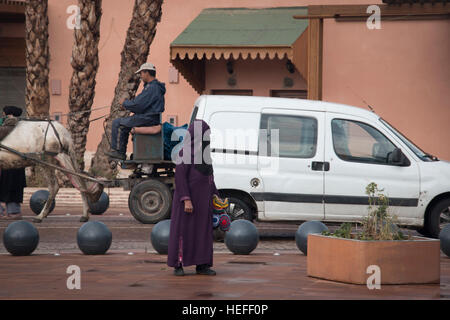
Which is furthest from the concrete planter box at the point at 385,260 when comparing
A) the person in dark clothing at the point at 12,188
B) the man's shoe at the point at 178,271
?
the person in dark clothing at the point at 12,188

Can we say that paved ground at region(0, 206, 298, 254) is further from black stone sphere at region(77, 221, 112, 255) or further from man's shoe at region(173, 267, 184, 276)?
man's shoe at region(173, 267, 184, 276)

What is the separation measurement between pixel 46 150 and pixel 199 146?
7.27 m

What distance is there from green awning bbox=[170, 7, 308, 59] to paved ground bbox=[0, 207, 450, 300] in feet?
34.9

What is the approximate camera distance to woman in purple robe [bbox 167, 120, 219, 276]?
10430 millimetres

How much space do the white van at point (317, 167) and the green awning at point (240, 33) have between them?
9.99 m

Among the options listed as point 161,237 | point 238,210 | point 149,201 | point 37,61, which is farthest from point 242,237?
point 37,61

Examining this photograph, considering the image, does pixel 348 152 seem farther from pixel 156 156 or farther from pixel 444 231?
pixel 156 156

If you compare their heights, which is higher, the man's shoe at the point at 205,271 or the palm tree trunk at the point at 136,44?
the palm tree trunk at the point at 136,44

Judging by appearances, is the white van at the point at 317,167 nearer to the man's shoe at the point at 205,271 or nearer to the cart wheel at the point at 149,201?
the cart wheel at the point at 149,201

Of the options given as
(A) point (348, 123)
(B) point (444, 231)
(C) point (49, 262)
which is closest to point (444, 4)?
(A) point (348, 123)

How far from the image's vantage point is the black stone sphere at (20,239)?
41.2ft

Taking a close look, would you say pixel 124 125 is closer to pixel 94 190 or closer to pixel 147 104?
pixel 147 104

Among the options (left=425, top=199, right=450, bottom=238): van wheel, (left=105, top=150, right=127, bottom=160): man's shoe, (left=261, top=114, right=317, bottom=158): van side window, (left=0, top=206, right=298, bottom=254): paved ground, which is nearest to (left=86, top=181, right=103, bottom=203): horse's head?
(left=0, top=206, right=298, bottom=254): paved ground

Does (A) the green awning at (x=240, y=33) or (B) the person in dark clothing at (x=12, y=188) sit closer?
(B) the person in dark clothing at (x=12, y=188)
